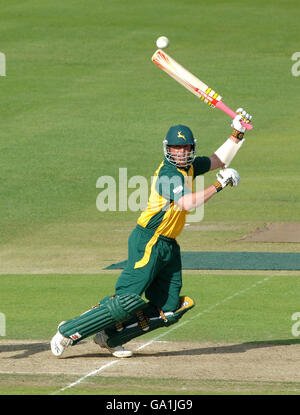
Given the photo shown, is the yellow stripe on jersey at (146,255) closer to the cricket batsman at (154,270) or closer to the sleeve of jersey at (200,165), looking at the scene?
the cricket batsman at (154,270)

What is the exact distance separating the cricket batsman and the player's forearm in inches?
0.6

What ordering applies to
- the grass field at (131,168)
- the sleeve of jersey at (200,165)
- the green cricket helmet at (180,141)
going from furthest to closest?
the sleeve of jersey at (200,165)
the grass field at (131,168)
the green cricket helmet at (180,141)

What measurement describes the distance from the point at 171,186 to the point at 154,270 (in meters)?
0.75

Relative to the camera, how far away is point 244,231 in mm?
16516

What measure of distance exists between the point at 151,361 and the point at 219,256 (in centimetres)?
569

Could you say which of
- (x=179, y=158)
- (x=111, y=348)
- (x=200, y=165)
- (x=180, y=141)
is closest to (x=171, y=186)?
(x=179, y=158)

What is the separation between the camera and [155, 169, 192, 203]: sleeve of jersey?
28.4 feet

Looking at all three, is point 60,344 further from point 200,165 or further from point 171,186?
point 200,165

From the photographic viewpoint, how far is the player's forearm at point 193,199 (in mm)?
8531

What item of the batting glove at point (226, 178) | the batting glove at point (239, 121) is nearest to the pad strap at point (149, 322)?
the batting glove at point (226, 178)

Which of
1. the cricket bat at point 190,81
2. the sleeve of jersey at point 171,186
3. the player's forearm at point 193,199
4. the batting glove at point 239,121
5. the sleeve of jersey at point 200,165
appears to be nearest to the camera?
the player's forearm at point 193,199

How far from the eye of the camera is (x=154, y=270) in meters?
8.81

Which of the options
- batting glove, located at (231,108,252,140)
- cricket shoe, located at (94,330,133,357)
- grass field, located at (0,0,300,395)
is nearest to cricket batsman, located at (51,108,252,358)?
cricket shoe, located at (94,330,133,357)

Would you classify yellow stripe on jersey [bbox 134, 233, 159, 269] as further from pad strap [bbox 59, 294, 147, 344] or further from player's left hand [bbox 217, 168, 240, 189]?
player's left hand [bbox 217, 168, 240, 189]
